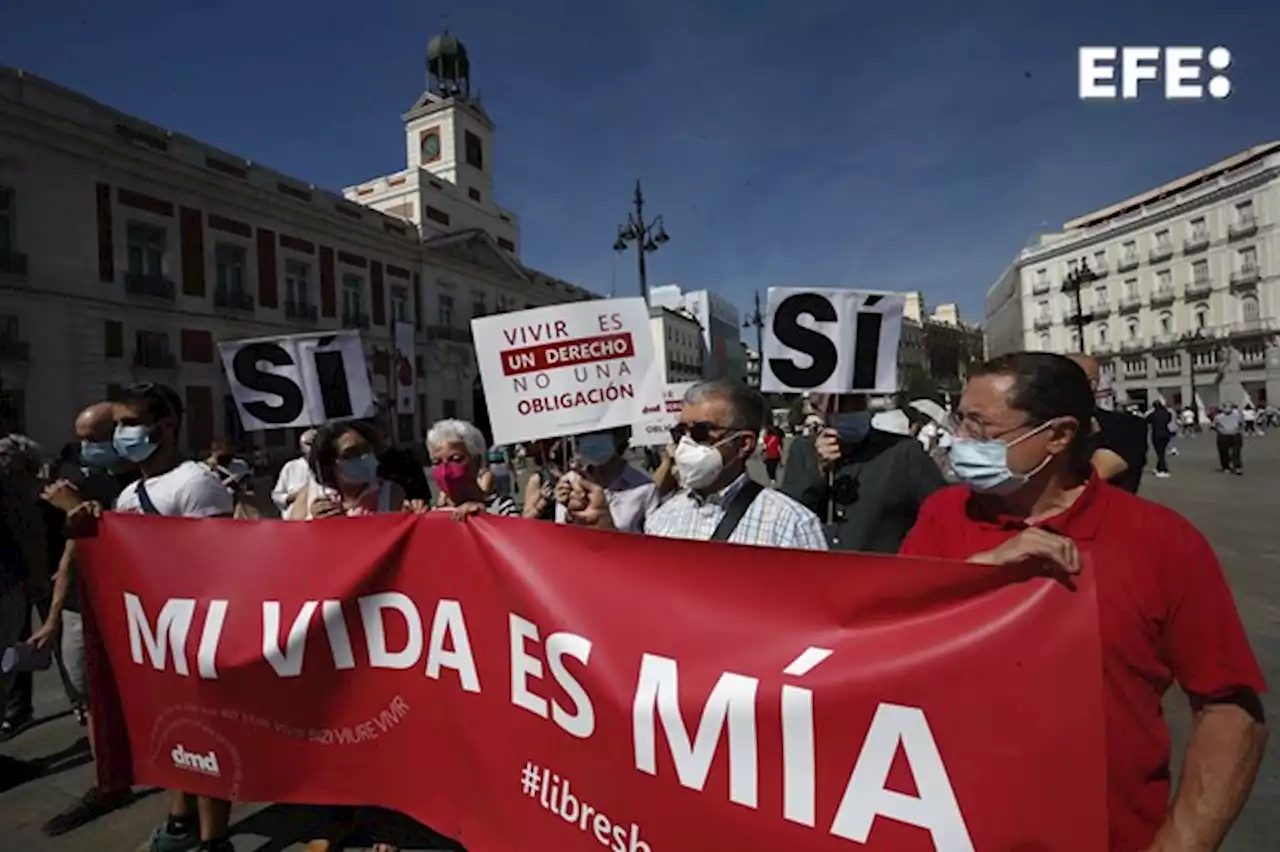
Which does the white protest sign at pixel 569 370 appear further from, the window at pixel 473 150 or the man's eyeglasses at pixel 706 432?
the window at pixel 473 150

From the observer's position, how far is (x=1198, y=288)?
57.8 m

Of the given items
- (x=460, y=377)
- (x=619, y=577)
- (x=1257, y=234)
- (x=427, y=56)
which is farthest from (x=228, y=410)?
(x=1257, y=234)

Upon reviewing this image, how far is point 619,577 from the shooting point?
6.43ft

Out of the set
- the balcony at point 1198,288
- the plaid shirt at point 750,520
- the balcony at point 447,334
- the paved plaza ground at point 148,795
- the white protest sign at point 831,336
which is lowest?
the paved plaza ground at point 148,795

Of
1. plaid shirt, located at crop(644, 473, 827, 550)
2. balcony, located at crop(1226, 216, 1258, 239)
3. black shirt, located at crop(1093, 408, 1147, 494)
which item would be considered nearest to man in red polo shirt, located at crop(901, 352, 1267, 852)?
plaid shirt, located at crop(644, 473, 827, 550)

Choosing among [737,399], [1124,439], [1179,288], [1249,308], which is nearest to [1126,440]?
[1124,439]

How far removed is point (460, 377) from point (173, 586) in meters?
41.3

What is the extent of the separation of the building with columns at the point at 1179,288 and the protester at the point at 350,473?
53.0m

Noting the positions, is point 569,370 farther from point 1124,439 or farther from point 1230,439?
point 1230,439

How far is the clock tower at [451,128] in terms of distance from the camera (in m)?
46.9

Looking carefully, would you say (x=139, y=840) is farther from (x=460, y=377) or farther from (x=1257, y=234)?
(x=1257, y=234)

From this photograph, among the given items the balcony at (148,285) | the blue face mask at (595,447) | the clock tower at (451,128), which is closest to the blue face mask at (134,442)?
the blue face mask at (595,447)

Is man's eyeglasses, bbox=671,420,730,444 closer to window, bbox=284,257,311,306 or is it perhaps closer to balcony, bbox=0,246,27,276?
balcony, bbox=0,246,27,276

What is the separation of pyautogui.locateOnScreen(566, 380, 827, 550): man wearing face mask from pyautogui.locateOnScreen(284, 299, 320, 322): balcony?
32.9m
